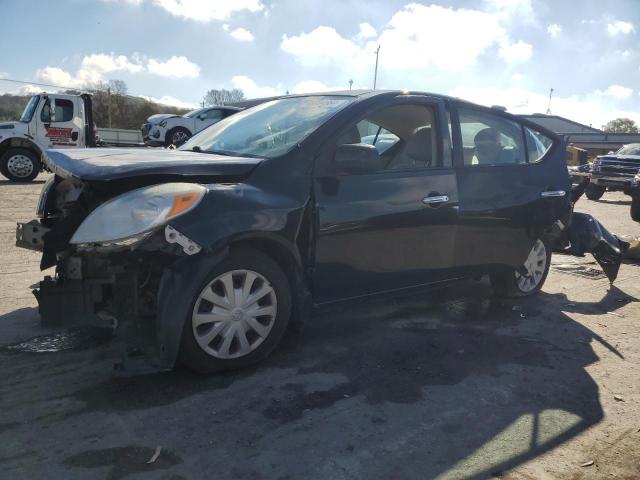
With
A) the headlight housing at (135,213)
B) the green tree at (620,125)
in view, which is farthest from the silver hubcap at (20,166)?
the green tree at (620,125)

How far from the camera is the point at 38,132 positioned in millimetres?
13734

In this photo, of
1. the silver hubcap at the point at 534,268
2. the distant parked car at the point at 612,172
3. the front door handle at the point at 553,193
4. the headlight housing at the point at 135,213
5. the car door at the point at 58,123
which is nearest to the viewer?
the headlight housing at the point at 135,213

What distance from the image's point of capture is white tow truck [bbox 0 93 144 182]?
13.6 meters

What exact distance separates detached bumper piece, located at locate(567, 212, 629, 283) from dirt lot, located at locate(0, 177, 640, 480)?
1.34 metres

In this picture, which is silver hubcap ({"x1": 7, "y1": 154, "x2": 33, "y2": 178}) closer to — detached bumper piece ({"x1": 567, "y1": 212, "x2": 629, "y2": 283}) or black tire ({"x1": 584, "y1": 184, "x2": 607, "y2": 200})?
detached bumper piece ({"x1": 567, "y1": 212, "x2": 629, "y2": 283})

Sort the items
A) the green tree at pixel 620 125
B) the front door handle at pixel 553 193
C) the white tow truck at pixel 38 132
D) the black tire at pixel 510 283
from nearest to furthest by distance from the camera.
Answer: the front door handle at pixel 553 193
the black tire at pixel 510 283
the white tow truck at pixel 38 132
the green tree at pixel 620 125

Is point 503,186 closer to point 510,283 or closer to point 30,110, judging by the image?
point 510,283

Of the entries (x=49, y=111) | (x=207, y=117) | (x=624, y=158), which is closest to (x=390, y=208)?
(x=49, y=111)

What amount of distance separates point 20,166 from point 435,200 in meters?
13.2

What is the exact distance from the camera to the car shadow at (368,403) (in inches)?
98.0

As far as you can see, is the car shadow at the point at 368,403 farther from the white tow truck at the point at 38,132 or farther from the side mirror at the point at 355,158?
the white tow truck at the point at 38,132

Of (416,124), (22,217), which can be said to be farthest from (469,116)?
(22,217)

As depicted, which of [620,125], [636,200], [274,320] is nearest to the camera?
[274,320]

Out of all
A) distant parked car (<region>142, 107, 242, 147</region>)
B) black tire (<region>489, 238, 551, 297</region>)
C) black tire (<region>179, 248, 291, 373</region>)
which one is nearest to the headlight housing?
black tire (<region>179, 248, 291, 373</region>)
